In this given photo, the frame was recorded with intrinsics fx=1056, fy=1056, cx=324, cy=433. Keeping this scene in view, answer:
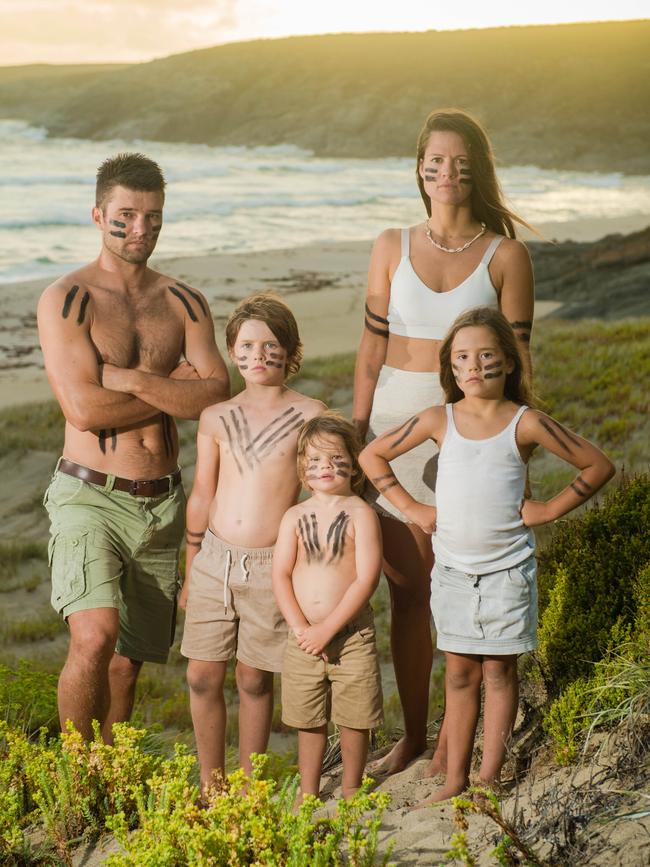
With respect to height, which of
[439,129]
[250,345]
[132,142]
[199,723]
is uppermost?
[132,142]

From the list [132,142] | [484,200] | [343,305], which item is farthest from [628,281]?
[132,142]

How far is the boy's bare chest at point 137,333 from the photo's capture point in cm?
452

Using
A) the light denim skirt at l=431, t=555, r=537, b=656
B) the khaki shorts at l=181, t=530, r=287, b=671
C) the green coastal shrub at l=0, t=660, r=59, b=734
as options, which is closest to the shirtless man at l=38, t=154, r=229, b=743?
the khaki shorts at l=181, t=530, r=287, b=671

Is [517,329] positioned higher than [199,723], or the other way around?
[517,329]

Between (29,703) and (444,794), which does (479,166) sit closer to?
(444,794)

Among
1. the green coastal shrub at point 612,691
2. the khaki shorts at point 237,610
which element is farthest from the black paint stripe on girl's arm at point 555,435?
the khaki shorts at point 237,610

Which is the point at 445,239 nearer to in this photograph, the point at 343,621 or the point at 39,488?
the point at 343,621

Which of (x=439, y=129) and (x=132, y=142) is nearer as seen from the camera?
(x=439, y=129)

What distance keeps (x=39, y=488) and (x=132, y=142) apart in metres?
92.7

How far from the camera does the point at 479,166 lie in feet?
14.5

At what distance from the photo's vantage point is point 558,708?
13.8ft

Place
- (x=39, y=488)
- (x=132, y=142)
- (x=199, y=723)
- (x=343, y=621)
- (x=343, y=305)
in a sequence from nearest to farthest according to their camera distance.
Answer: (x=343, y=621), (x=199, y=723), (x=39, y=488), (x=343, y=305), (x=132, y=142)

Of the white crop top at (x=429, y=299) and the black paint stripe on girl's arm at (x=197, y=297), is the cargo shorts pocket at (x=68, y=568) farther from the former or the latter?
the white crop top at (x=429, y=299)

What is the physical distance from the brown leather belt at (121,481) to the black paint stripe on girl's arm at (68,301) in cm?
64
